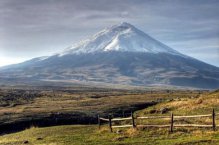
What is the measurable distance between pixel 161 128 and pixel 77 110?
4237 centimetres

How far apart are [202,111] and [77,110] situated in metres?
32.9

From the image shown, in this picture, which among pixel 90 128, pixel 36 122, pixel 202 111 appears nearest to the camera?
pixel 90 128

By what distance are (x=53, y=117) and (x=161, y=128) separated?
3367cm

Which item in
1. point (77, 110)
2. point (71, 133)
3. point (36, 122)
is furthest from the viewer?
point (77, 110)

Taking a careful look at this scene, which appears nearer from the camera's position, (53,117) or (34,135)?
(34,135)

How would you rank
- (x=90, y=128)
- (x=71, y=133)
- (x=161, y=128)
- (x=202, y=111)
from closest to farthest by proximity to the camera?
(x=161, y=128) → (x=71, y=133) → (x=90, y=128) → (x=202, y=111)

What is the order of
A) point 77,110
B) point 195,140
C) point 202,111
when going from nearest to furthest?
point 195,140 → point 202,111 → point 77,110

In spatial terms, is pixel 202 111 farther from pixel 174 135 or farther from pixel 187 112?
pixel 174 135

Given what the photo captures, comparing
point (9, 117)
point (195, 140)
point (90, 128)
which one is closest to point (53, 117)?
point (9, 117)

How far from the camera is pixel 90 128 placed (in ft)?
198

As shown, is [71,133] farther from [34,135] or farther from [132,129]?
[132,129]

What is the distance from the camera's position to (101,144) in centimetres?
4597

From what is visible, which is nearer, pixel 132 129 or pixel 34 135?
pixel 132 129

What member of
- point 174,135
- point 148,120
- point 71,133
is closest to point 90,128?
point 71,133
